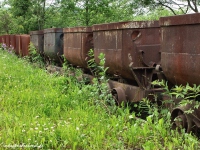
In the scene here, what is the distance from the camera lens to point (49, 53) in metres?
11.6

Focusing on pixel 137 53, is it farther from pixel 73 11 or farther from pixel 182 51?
pixel 73 11

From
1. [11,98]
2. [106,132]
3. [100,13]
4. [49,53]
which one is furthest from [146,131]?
[100,13]

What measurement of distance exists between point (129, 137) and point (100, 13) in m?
21.3

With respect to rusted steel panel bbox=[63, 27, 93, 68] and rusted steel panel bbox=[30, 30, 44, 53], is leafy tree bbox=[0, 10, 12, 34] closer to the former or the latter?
rusted steel panel bbox=[30, 30, 44, 53]

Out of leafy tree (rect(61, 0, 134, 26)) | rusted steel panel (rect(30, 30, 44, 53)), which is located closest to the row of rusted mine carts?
rusted steel panel (rect(30, 30, 44, 53))

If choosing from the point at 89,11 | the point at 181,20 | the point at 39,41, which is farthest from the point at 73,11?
the point at 181,20

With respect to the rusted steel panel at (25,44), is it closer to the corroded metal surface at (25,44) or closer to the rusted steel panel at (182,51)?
the corroded metal surface at (25,44)

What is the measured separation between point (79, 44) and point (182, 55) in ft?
14.6

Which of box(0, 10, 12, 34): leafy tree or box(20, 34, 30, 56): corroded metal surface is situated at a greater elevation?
box(0, 10, 12, 34): leafy tree

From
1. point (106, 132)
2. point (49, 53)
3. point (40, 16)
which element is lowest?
point (106, 132)

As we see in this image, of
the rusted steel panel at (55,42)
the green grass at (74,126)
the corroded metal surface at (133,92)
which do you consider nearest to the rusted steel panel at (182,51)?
the green grass at (74,126)

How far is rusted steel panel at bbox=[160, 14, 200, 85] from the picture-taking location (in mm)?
4133

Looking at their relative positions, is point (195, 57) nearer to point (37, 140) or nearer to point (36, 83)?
point (37, 140)

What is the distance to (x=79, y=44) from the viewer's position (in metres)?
8.50
